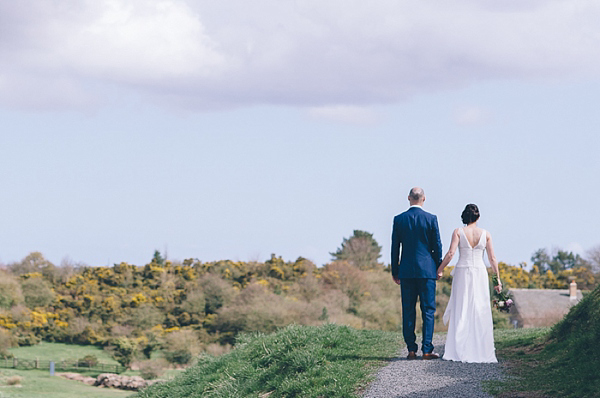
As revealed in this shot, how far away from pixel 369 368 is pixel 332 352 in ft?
3.22

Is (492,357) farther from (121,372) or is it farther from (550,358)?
(121,372)

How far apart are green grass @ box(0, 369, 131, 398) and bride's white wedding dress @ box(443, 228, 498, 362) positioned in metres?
33.6

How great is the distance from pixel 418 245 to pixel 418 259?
243mm

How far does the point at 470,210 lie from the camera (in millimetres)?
13836

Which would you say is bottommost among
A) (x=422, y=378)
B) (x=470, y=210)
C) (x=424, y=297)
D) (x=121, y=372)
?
(x=121, y=372)

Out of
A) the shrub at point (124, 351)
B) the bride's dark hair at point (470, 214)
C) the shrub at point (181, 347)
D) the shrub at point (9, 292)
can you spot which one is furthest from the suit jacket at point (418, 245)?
the shrub at point (9, 292)

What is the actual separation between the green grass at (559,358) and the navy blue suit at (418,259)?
1.90m

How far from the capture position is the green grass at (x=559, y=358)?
11914mm

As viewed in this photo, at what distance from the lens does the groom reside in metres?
13.3

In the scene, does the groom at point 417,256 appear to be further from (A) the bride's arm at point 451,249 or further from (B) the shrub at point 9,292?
(B) the shrub at point 9,292

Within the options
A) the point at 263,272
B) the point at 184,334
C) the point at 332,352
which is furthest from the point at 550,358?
the point at 263,272

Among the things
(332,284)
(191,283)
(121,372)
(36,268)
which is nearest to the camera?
(121,372)

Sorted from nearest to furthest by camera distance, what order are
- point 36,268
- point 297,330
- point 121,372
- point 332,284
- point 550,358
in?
point 550,358, point 297,330, point 121,372, point 332,284, point 36,268

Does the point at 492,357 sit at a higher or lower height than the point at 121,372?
higher
